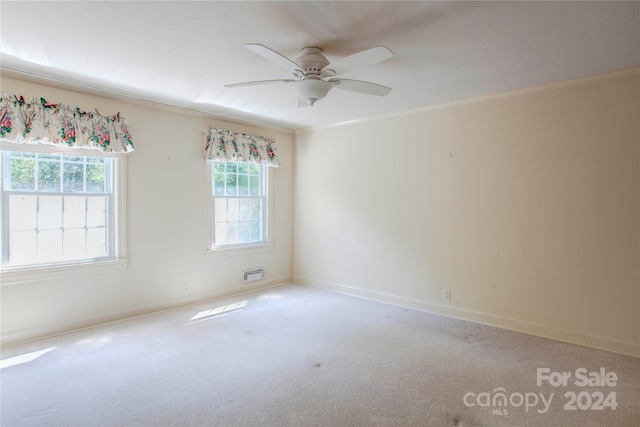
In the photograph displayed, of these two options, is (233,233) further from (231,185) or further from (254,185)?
(254,185)

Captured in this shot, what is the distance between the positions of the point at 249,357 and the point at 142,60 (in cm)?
259

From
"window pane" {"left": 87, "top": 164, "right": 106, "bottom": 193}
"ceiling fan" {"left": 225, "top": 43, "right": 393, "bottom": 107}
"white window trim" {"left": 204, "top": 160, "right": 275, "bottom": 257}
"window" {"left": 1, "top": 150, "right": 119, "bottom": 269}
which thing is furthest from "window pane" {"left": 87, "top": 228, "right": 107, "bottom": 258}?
"ceiling fan" {"left": 225, "top": 43, "right": 393, "bottom": 107}

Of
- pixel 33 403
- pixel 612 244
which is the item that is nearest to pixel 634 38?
pixel 612 244

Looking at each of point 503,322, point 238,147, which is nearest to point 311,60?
point 238,147

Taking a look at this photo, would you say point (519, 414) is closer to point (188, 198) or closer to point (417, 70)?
point (417, 70)

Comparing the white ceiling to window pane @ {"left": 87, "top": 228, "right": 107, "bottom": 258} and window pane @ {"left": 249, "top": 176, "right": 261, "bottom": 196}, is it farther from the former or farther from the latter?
window pane @ {"left": 249, "top": 176, "right": 261, "bottom": 196}

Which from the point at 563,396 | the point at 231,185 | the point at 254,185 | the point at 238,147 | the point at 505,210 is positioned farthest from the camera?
the point at 254,185

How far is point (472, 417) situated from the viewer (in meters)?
2.12

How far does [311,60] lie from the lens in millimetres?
2447

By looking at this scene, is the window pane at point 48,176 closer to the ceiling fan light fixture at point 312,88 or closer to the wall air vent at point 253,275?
the wall air vent at point 253,275

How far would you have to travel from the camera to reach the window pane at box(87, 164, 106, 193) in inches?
140

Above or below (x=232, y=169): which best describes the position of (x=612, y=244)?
below

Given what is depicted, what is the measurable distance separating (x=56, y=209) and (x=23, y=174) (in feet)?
1.33

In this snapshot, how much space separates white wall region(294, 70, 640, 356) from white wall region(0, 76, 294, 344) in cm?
176
